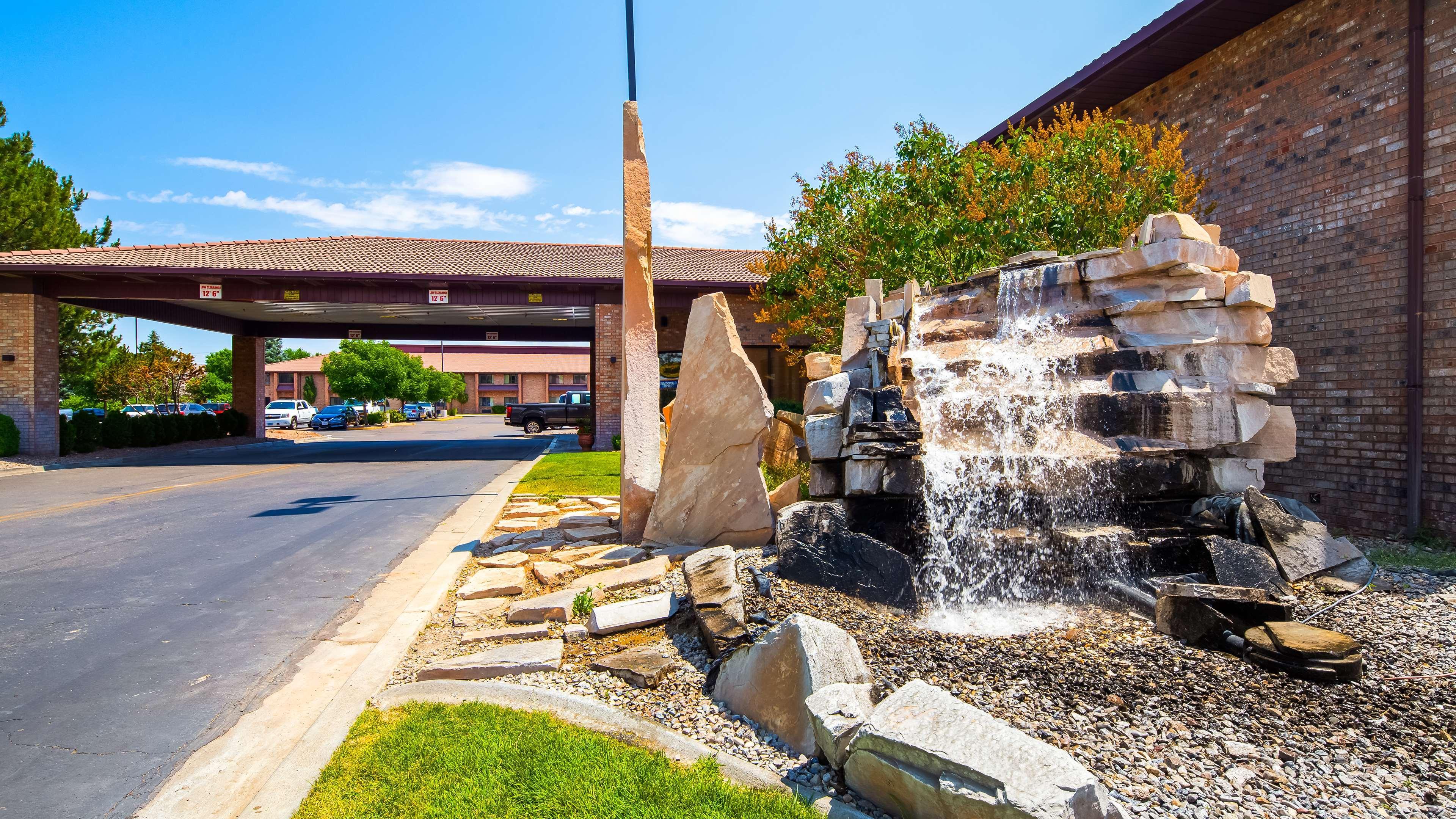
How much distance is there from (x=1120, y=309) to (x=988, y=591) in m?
3.02

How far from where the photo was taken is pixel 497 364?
2916 inches

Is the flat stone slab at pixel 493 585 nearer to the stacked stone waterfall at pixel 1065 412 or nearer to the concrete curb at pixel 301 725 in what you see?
the concrete curb at pixel 301 725

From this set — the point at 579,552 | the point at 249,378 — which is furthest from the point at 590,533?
the point at 249,378

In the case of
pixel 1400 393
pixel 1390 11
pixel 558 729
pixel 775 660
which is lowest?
pixel 558 729

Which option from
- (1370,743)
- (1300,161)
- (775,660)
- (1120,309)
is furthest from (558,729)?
(1300,161)

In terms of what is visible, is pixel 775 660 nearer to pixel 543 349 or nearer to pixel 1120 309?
pixel 1120 309

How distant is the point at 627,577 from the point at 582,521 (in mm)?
2706

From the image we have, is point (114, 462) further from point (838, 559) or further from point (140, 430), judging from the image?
point (838, 559)

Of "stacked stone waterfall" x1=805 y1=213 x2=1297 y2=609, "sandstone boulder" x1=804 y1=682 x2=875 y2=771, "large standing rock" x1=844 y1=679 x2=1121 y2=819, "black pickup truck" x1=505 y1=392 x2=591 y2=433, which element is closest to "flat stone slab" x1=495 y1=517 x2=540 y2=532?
"stacked stone waterfall" x1=805 y1=213 x2=1297 y2=609

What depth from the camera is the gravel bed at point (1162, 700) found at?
2.78m

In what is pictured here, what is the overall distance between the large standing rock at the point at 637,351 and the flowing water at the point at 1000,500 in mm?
2746

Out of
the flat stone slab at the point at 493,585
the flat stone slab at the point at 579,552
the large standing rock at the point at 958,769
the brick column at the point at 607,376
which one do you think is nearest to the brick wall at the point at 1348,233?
the large standing rock at the point at 958,769

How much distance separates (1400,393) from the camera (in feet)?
26.1

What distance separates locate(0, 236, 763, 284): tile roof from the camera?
18.5 meters
